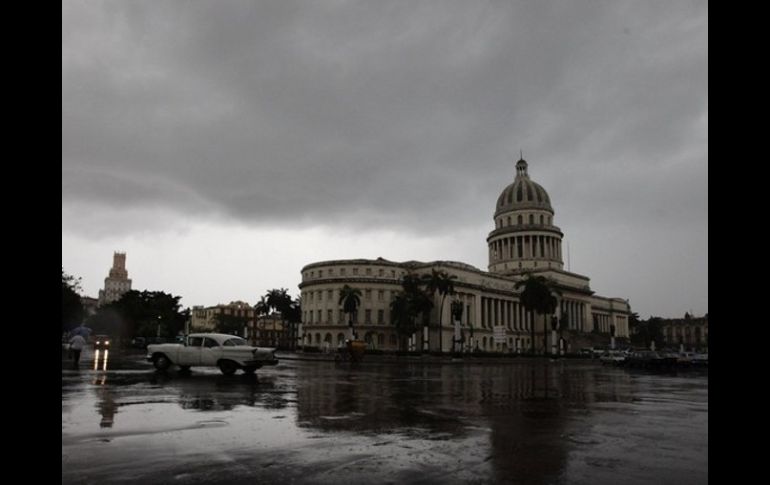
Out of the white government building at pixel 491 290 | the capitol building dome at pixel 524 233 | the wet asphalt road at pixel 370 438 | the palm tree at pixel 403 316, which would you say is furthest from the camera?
the capitol building dome at pixel 524 233

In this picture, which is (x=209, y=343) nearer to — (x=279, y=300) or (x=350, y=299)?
(x=350, y=299)

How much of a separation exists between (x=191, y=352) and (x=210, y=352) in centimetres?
95

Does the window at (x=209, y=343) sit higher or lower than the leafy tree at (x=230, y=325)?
higher

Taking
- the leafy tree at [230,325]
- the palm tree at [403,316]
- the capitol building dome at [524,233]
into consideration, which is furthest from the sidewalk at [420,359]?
the leafy tree at [230,325]

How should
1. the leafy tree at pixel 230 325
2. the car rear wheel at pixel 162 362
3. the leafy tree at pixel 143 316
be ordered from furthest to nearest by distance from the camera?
the leafy tree at pixel 230 325 < the leafy tree at pixel 143 316 < the car rear wheel at pixel 162 362

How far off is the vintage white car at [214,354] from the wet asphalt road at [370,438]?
6.39m

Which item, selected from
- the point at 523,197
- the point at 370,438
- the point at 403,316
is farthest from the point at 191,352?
the point at 523,197

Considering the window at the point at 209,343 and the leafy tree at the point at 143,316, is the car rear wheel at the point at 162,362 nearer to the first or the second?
the window at the point at 209,343

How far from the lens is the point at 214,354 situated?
22344 mm

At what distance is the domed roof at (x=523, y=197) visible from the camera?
12500 centimetres
